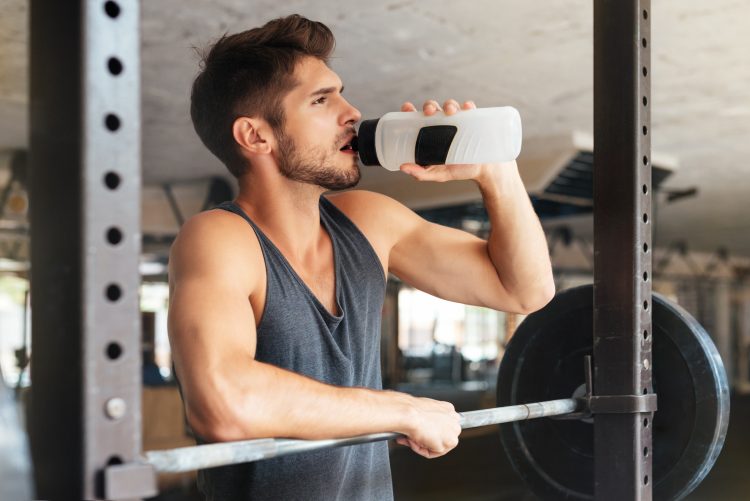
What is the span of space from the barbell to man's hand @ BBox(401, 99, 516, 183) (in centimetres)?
33

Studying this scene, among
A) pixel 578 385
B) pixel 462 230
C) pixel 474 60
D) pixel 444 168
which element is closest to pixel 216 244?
pixel 444 168

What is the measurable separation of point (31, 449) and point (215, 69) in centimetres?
93

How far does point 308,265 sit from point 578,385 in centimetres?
54

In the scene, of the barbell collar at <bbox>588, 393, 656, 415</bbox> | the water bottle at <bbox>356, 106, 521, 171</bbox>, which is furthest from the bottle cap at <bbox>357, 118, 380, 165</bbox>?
the barbell collar at <bbox>588, 393, 656, 415</bbox>

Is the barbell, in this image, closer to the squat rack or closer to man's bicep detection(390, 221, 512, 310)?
man's bicep detection(390, 221, 512, 310)

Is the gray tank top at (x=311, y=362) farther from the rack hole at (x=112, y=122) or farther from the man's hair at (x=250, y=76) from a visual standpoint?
the rack hole at (x=112, y=122)

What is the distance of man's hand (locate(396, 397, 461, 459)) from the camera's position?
3.50 feet

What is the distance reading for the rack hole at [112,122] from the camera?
70 cm

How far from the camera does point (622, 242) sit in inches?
51.8

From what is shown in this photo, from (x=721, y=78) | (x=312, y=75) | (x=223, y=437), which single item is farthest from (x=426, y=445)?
(x=721, y=78)

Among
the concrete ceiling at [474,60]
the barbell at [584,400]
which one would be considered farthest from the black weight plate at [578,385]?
the concrete ceiling at [474,60]

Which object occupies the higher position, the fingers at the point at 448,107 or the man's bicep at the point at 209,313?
the fingers at the point at 448,107

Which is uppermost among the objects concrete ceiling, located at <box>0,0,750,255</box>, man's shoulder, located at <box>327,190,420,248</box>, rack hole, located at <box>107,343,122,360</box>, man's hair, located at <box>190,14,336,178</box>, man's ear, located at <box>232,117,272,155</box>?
concrete ceiling, located at <box>0,0,750,255</box>

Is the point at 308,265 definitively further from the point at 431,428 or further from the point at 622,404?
the point at 622,404
